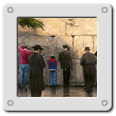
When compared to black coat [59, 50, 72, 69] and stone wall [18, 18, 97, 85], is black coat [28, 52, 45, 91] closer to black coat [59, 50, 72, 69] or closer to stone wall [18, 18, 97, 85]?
stone wall [18, 18, 97, 85]

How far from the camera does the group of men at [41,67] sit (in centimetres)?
309

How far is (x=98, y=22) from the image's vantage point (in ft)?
6.29

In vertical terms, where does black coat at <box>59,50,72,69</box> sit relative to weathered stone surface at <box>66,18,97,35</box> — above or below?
below

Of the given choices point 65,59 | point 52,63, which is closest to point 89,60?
point 65,59

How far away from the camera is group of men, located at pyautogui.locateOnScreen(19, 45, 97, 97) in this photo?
3087 mm

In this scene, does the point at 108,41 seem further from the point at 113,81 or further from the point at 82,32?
the point at 82,32

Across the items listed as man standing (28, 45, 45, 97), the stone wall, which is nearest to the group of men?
man standing (28, 45, 45, 97)

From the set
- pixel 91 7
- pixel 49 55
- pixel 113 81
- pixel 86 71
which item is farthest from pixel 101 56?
pixel 49 55

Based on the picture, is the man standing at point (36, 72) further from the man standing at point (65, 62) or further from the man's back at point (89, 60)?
the man standing at point (65, 62)

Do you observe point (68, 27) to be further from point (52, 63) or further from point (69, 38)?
point (52, 63)

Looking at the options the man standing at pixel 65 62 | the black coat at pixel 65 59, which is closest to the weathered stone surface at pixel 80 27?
the man standing at pixel 65 62

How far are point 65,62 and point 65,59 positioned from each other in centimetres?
11

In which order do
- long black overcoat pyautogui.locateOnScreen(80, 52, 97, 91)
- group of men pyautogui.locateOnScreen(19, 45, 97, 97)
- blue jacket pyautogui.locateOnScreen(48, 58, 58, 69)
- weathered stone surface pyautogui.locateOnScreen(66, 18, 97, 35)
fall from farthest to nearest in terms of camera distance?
weathered stone surface pyautogui.locateOnScreen(66, 18, 97, 35)
blue jacket pyautogui.locateOnScreen(48, 58, 58, 69)
long black overcoat pyautogui.locateOnScreen(80, 52, 97, 91)
group of men pyautogui.locateOnScreen(19, 45, 97, 97)

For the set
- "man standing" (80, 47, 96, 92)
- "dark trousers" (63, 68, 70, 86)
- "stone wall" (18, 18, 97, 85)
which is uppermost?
"stone wall" (18, 18, 97, 85)
